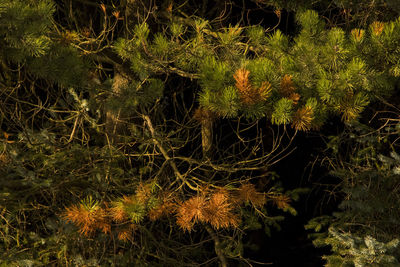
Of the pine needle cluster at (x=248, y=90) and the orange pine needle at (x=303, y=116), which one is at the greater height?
the pine needle cluster at (x=248, y=90)

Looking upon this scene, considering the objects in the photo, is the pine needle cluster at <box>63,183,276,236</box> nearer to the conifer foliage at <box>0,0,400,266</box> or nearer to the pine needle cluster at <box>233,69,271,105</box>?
the conifer foliage at <box>0,0,400,266</box>

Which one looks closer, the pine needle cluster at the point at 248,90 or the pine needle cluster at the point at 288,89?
the pine needle cluster at the point at 248,90

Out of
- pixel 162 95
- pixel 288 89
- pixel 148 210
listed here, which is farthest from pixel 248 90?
pixel 162 95

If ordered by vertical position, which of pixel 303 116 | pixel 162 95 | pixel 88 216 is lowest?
pixel 88 216

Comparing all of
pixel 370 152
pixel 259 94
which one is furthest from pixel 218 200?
pixel 370 152

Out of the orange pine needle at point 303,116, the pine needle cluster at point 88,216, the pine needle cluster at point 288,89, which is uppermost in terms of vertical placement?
the pine needle cluster at point 288,89

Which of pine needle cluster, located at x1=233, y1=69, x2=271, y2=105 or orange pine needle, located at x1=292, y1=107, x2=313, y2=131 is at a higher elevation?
pine needle cluster, located at x1=233, y1=69, x2=271, y2=105

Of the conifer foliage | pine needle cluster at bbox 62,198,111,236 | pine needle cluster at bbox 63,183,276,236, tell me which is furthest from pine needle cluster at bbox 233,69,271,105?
pine needle cluster at bbox 62,198,111,236

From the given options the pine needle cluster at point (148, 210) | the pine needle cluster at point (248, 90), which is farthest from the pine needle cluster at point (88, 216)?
the pine needle cluster at point (248, 90)

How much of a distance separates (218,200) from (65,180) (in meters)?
1.19

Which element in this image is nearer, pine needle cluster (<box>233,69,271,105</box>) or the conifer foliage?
pine needle cluster (<box>233,69,271,105</box>)

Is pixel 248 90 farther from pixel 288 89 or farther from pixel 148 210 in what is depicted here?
pixel 148 210

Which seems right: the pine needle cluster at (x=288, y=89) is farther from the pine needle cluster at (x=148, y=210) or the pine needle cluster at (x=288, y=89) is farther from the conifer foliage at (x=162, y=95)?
the pine needle cluster at (x=148, y=210)

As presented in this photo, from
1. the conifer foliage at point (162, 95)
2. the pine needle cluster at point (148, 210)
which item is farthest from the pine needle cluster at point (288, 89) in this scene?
the pine needle cluster at point (148, 210)
